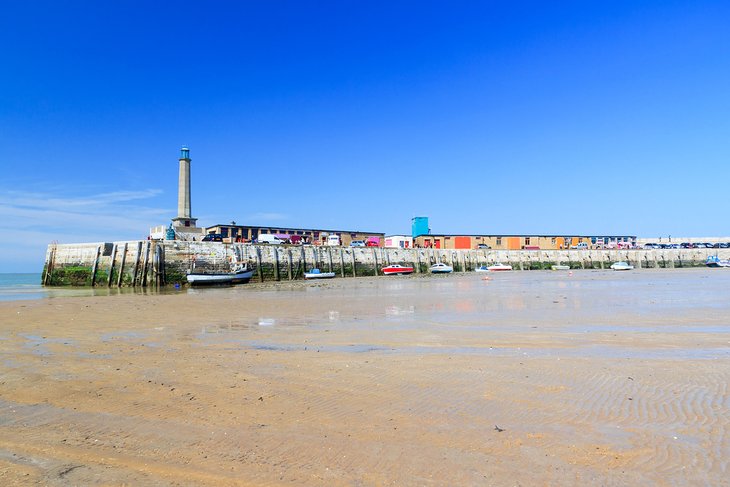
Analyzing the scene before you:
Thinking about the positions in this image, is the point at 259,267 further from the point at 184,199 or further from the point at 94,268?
the point at 184,199

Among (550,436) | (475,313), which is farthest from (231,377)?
(475,313)

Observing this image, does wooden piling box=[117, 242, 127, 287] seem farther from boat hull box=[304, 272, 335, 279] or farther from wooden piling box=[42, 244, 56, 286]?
boat hull box=[304, 272, 335, 279]

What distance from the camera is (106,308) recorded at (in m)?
20.1

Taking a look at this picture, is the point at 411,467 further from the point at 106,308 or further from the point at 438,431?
the point at 106,308

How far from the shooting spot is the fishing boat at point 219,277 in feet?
134

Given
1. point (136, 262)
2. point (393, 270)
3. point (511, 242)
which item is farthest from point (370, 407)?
point (511, 242)

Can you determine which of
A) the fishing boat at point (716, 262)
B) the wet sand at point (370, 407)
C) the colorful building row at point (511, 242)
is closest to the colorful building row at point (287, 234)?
the colorful building row at point (511, 242)

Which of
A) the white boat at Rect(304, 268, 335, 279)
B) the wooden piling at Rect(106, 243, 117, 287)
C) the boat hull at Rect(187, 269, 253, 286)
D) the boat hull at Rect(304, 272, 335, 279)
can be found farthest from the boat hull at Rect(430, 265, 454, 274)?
the wooden piling at Rect(106, 243, 117, 287)

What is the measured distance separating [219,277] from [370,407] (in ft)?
124

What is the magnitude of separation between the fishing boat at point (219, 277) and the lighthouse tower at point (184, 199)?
62.7ft

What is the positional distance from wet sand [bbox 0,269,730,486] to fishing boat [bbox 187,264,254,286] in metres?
29.0

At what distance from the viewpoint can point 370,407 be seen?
235 inches

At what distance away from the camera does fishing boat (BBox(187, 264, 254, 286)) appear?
134ft

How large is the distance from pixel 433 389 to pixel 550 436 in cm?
211
